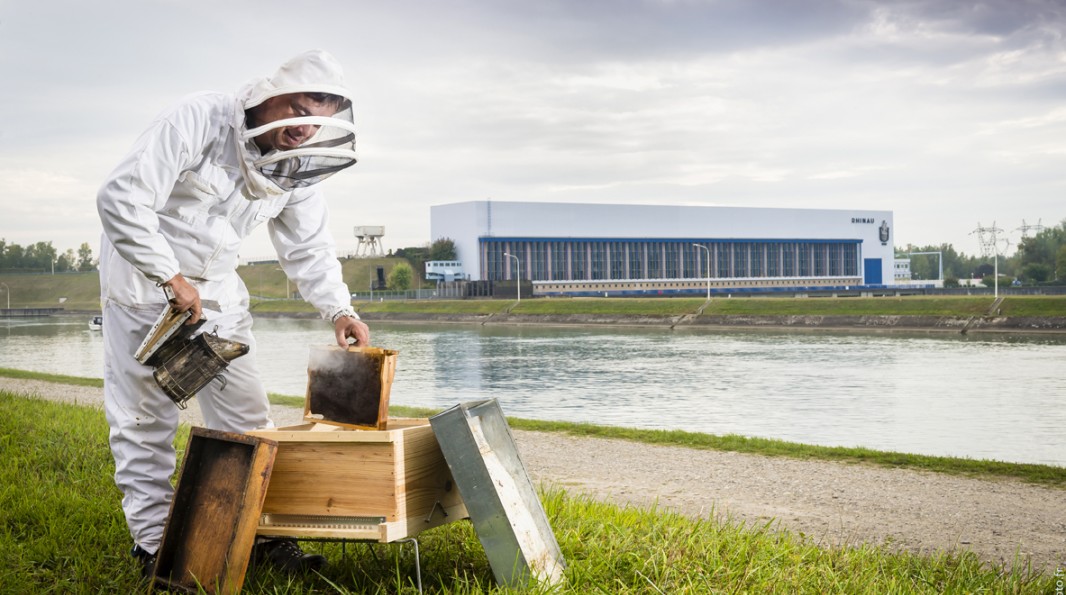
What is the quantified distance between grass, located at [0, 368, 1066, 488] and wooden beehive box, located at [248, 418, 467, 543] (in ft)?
22.0

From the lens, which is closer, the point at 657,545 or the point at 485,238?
the point at 657,545

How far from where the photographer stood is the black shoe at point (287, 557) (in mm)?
4328

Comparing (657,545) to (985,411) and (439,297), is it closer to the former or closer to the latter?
(985,411)

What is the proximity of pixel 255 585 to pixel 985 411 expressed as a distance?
15068mm

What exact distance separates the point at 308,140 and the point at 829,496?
217 inches

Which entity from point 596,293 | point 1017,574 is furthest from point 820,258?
point 1017,574

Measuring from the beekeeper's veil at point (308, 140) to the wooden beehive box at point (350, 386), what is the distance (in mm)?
818

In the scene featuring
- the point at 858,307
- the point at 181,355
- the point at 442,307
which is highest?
the point at 181,355

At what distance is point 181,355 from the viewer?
391cm

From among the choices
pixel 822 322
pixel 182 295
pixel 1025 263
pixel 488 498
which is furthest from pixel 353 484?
pixel 1025 263

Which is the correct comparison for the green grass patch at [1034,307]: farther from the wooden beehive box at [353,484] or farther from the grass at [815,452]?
the wooden beehive box at [353,484]

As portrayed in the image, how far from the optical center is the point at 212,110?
13.3 feet

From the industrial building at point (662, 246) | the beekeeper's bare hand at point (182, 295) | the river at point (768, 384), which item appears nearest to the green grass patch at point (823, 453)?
the river at point (768, 384)

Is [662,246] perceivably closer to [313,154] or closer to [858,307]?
[858,307]
